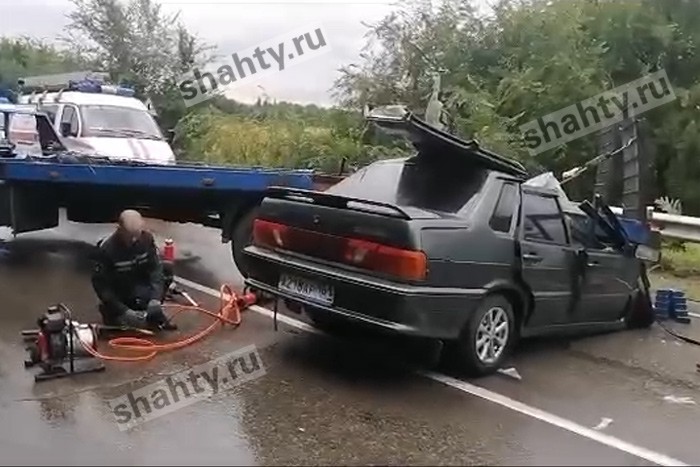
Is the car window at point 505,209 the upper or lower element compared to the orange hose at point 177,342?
upper

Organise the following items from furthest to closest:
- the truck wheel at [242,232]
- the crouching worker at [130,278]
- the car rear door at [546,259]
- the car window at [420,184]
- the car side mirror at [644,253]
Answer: the truck wheel at [242,232] < the car side mirror at [644,253] < the crouching worker at [130,278] < the car rear door at [546,259] < the car window at [420,184]

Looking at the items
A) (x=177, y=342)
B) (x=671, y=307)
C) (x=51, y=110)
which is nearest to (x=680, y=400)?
(x=671, y=307)

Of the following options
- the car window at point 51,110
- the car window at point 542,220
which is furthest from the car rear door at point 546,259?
the car window at point 51,110

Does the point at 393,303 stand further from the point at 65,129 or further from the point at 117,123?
the point at 65,129

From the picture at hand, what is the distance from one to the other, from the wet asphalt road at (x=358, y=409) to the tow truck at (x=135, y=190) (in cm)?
172

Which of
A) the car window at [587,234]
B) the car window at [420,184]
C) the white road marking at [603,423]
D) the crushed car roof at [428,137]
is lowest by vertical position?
the white road marking at [603,423]

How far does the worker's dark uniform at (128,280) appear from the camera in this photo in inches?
268

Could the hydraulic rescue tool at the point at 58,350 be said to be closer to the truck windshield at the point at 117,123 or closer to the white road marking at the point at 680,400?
the white road marking at the point at 680,400

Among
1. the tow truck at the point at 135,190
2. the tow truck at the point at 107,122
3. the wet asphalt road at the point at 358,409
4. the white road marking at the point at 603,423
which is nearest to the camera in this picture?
the wet asphalt road at the point at 358,409

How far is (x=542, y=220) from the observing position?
21.7 feet

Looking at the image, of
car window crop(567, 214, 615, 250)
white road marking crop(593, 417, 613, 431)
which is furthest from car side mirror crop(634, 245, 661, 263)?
white road marking crop(593, 417, 613, 431)

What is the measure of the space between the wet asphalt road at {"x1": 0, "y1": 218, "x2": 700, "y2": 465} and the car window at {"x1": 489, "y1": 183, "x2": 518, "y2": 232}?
1.11 metres

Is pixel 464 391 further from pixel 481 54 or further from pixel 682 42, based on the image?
pixel 481 54

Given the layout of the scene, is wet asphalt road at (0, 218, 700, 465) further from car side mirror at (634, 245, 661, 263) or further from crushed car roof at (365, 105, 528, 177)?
crushed car roof at (365, 105, 528, 177)
